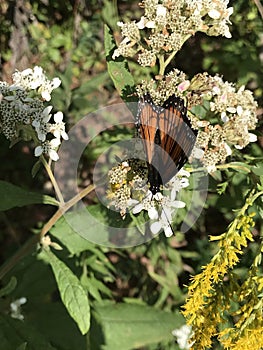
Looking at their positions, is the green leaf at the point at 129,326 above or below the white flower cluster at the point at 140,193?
below

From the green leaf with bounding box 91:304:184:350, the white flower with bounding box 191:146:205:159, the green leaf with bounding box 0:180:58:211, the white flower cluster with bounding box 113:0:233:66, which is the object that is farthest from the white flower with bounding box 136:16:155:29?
the green leaf with bounding box 91:304:184:350

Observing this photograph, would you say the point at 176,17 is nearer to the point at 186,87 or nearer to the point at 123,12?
the point at 186,87

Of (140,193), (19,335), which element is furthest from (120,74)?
(19,335)

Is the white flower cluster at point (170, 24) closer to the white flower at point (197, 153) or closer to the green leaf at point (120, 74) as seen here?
the green leaf at point (120, 74)

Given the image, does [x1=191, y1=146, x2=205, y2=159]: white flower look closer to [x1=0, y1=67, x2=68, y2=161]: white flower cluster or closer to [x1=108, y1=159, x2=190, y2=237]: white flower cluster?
[x1=108, y1=159, x2=190, y2=237]: white flower cluster

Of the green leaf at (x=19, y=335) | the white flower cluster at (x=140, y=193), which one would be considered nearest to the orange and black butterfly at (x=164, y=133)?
the white flower cluster at (x=140, y=193)

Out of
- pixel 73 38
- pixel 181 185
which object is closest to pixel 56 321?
pixel 181 185
